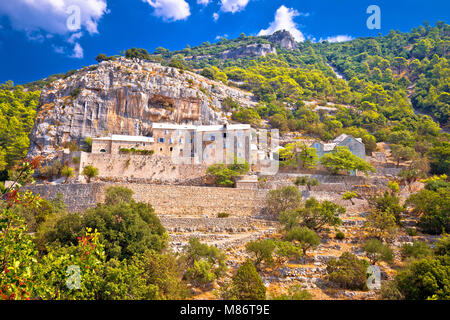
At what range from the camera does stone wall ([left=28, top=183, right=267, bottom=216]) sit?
26.7 meters

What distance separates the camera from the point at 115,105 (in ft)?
155

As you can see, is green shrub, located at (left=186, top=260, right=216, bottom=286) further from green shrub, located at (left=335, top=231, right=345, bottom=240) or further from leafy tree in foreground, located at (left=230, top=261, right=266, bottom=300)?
green shrub, located at (left=335, top=231, right=345, bottom=240)

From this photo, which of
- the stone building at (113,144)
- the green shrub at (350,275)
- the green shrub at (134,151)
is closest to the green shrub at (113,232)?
the green shrub at (350,275)

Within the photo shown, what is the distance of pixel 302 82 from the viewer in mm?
93688

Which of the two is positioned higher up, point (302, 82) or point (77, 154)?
point (302, 82)

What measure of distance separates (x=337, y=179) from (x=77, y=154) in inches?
1259

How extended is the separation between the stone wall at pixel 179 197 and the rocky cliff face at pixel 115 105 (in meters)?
18.2

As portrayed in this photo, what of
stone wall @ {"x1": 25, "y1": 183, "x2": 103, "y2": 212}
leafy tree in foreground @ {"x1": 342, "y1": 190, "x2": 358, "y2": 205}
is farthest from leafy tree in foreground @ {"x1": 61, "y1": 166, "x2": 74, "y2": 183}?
leafy tree in foreground @ {"x1": 342, "y1": 190, "x2": 358, "y2": 205}

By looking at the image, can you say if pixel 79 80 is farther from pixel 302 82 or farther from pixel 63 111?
pixel 302 82

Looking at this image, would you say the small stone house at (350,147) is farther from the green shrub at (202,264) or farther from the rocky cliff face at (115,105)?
the green shrub at (202,264)

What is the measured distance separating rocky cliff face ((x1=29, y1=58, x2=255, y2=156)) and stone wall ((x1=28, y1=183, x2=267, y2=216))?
18160 millimetres

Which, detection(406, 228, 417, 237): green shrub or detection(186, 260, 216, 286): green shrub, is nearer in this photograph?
detection(186, 260, 216, 286): green shrub

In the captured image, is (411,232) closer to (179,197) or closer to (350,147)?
(179,197)
